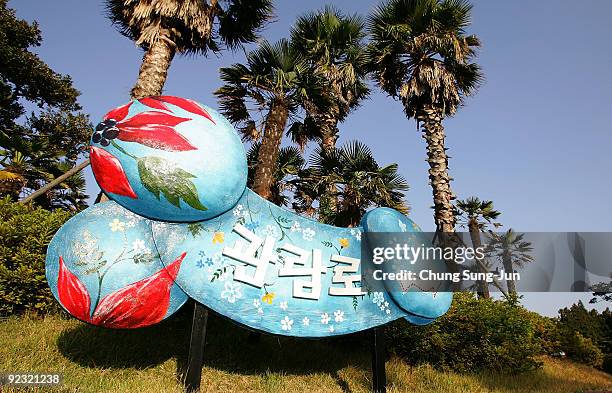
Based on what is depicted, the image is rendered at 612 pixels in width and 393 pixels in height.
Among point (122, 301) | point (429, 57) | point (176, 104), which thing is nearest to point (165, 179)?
point (176, 104)

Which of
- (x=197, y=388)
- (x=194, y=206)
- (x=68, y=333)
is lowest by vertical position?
(x=197, y=388)

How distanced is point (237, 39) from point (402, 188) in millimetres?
6200

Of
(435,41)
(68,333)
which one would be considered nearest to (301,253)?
(68,333)

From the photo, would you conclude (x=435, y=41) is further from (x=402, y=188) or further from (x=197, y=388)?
(x=197, y=388)

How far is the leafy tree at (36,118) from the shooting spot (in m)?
15.6

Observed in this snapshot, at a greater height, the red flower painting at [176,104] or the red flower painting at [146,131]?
the red flower painting at [176,104]

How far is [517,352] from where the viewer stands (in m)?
8.88

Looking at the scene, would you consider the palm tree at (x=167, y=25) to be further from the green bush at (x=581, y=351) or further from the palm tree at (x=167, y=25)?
the green bush at (x=581, y=351)

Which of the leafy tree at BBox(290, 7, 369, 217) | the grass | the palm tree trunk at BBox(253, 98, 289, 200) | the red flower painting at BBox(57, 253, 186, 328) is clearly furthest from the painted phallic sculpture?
the leafy tree at BBox(290, 7, 369, 217)

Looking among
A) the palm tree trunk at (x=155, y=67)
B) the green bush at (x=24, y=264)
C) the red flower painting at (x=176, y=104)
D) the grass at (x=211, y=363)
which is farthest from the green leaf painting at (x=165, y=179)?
the palm tree trunk at (x=155, y=67)

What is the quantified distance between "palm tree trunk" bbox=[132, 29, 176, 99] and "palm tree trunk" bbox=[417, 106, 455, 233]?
712 cm

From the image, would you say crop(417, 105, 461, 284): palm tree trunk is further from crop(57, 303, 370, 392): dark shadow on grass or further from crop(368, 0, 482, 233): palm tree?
crop(57, 303, 370, 392): dark shadow on grass

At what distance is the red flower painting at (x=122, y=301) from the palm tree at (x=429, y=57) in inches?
323

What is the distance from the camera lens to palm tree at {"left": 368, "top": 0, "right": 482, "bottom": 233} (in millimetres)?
11383
